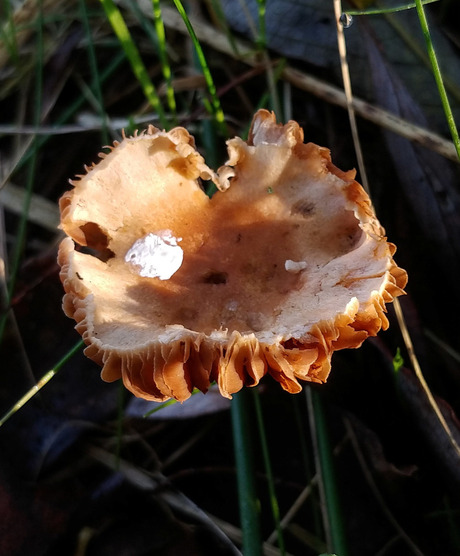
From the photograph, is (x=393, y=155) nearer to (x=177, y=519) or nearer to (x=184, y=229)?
(x=184, y=229)

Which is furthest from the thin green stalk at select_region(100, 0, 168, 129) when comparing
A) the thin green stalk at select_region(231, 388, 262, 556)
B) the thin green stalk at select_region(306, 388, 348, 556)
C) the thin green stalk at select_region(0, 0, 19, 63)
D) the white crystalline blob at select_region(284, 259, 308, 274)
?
the thin green stalk at select_region(306, 388, 348, 556)

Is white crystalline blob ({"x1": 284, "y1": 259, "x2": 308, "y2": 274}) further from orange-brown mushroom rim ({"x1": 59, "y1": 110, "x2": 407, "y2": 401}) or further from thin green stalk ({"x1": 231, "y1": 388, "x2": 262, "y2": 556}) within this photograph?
thin green stalk ({"x1": 231, "y1": 388, "x2": 262, "y2": 556})

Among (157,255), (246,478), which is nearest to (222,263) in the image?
(157,255)

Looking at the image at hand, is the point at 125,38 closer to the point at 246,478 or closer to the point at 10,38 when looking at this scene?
the point at 10,38

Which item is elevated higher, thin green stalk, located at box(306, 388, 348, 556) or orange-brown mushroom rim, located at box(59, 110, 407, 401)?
orange-brown mushroom rim, located at box(59, 110, 407, 401)

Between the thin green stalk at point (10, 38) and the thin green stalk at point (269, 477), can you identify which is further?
the thin green stalk at point (10, 38)

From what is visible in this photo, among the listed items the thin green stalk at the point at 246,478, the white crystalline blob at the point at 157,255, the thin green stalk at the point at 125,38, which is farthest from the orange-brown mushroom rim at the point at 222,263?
the thin green stalk at the point at 125,38

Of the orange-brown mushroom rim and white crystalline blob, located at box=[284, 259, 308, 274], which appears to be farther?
white crystalline blob, located at box=[284, 259, 308, 274]

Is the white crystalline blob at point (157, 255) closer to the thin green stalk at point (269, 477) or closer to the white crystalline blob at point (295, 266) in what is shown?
the white crystalline blob at point (295, 266)
